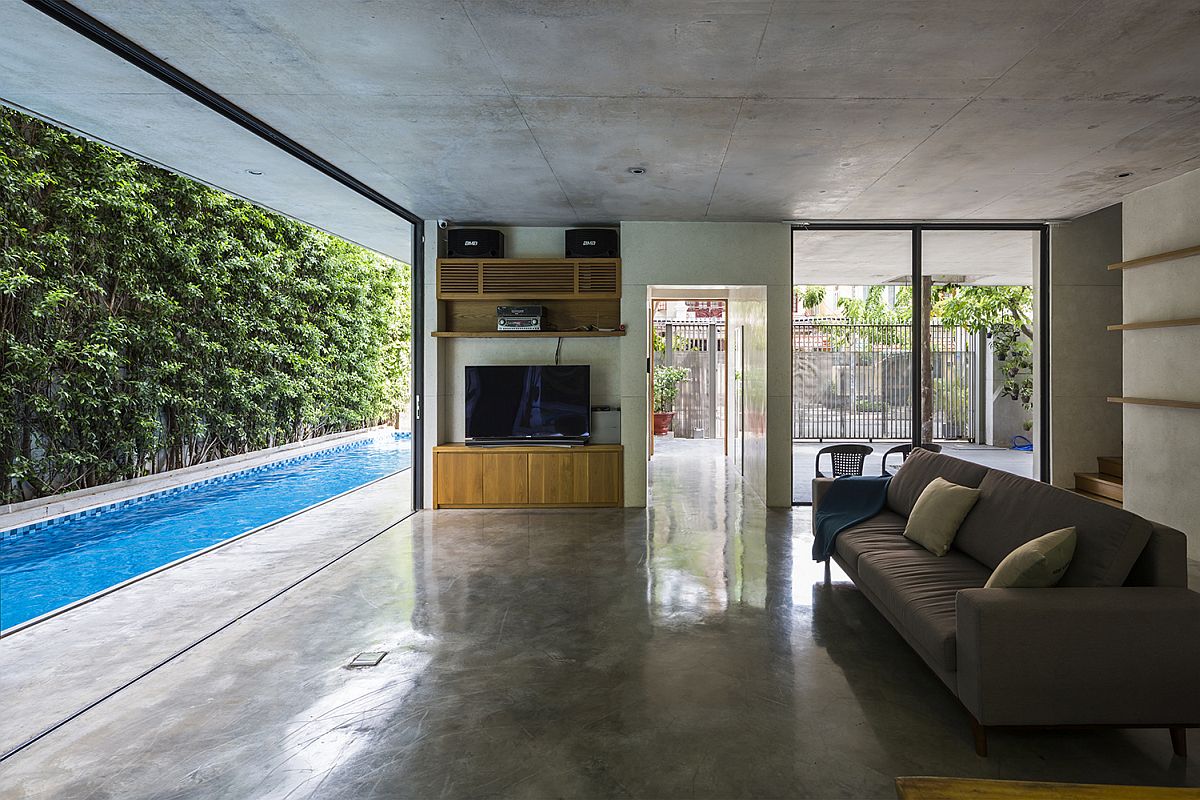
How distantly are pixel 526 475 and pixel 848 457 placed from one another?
2.91 meters

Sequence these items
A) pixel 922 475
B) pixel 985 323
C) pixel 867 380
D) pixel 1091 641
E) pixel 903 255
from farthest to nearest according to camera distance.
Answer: pixel 867 380, pixel 985 323, pixel 903 255, pixel 922 475, pixel 1091 641

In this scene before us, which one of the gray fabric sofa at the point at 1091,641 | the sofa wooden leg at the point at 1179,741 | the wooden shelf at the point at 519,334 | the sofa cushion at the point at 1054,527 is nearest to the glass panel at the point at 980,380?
the wooden shelf at the point at 519,334

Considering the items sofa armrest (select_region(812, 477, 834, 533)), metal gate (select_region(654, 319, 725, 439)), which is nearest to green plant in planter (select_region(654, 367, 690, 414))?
metal gate (select_region(654, 319, 725, 439))

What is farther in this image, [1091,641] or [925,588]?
[925,588]

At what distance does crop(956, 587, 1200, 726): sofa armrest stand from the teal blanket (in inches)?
72.5

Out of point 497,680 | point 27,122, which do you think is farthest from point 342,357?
point 497,680

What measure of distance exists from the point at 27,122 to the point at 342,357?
5473 mm

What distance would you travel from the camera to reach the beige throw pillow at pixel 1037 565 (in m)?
2.39

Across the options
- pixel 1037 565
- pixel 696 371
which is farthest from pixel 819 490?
pixel 696 371

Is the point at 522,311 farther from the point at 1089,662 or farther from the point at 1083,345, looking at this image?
the point at 1083,345

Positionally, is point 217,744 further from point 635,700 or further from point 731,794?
point 731,794

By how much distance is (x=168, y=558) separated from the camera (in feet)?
16.7

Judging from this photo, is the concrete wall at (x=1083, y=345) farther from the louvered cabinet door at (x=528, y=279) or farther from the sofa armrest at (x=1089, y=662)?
the sofa armrest at (x=1089, y=662)

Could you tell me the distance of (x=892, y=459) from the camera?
33.3 feet
